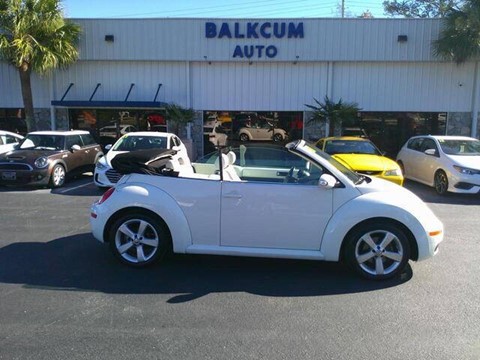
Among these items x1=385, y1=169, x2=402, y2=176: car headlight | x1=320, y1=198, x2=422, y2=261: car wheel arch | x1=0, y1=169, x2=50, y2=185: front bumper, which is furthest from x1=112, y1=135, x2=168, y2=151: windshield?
x1=320, y1=198, x2=422, y2=261: car wheel arch

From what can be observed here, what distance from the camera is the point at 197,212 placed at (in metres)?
4.96

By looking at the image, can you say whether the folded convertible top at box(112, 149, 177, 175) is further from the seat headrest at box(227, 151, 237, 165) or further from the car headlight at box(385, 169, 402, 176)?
the car headlight at box(385, 169, 402, 176)

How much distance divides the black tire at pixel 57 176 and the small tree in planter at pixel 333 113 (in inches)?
357

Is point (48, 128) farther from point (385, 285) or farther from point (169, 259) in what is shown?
point (385, 285)

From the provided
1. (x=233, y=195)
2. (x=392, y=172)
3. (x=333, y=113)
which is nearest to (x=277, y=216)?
(x=233, y=195)

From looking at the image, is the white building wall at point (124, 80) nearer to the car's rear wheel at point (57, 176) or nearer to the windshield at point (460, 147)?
the car's rear wheel at point (57, 176)

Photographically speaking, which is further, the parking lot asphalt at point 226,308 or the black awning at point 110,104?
the black awning at point 110,104

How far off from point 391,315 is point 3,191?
9845 millimetres

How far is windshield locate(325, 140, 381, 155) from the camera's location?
11.2 meters

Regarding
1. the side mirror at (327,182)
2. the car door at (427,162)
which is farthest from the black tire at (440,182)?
the side mirror at (327,182)

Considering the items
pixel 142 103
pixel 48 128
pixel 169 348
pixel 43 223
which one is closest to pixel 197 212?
pixel 169 348

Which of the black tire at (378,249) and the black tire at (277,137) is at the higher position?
the black tire at (277,137)

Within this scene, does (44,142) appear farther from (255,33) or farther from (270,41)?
(270,41)

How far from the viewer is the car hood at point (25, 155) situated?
438 inches
